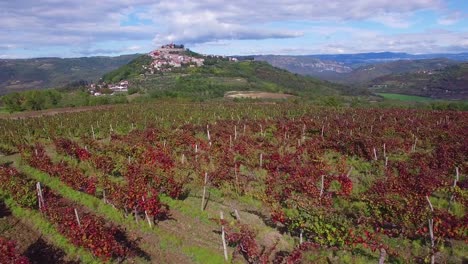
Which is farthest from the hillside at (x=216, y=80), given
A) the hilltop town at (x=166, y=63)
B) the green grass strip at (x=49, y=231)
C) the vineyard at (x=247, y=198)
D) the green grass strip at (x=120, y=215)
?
the green grass strip at (x=49, y=231)

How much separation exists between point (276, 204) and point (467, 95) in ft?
552

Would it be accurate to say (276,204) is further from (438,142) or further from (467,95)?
(467,95)

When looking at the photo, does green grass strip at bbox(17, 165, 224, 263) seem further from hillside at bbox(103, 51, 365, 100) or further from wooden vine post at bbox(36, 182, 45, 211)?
hillside at bbox(103, 51, 365, 100)

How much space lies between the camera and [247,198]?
18.4 meters

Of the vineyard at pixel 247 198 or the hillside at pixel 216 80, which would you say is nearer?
the vineyard at pixel 247 198

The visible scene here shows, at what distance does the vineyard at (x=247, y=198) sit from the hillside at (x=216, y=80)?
64.8 m

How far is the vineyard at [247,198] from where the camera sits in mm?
12656

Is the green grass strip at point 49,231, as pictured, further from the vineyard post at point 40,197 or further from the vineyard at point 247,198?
the vineyard post at point 40,197

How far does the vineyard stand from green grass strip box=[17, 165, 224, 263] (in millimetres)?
61

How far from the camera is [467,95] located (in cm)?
15400

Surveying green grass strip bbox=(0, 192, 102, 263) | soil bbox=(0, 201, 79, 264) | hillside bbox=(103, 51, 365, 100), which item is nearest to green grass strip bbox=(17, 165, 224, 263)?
green grass strip bbox=(0, 192, 102, 263)

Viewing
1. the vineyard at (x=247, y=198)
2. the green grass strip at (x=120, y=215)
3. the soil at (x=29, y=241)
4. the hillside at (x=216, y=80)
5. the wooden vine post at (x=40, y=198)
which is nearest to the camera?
the vineyard at (x=247, y=198)

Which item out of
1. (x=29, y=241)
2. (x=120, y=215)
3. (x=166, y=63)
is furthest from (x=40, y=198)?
(x=166, y=63)

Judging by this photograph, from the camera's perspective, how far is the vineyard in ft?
41.5
